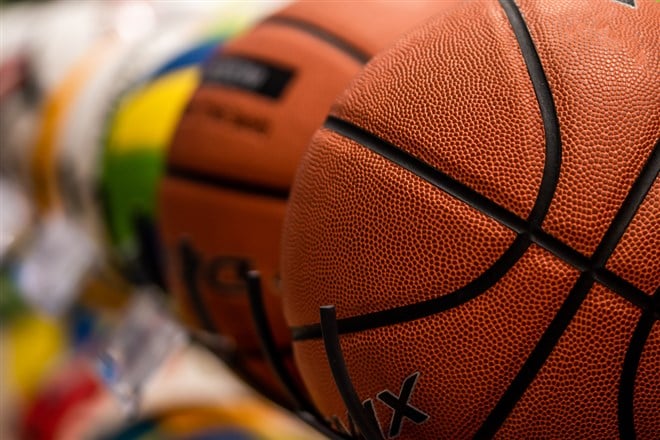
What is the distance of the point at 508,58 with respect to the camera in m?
0.54

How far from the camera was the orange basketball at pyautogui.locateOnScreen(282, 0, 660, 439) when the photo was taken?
487 millimetres

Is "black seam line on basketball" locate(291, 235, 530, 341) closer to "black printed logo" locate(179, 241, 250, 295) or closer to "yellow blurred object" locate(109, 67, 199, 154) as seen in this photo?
"black printed logo" locate(179, 241, 250, 295)

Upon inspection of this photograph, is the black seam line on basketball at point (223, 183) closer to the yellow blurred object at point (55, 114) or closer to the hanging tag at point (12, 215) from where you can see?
the yellow blurred object at point (55, 114)

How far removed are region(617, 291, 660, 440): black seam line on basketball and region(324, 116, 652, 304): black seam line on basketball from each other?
11 millimetres

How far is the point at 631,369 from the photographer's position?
489 mm

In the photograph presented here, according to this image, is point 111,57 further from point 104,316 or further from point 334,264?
point 334,264

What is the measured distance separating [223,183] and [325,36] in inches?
6.8

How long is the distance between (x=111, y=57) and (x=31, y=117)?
0.19 m

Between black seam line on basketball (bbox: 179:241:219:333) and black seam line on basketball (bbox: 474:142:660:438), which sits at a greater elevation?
black seam line on basketball (bbox: 474:142:660:438)

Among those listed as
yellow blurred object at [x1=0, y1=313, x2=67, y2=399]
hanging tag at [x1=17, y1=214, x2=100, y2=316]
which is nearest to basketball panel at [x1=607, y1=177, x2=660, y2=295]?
hanging tag at [x1=17, y1=214, x2=100, y2=316]

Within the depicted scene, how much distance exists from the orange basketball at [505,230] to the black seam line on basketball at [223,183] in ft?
0.63

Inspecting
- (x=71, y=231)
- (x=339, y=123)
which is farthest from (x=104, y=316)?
(x=339, y=123)

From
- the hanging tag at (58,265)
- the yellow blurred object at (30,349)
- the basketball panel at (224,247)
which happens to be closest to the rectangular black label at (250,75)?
the basketball panel at (224,247)

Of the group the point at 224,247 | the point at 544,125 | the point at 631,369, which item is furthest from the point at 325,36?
the point at 631,369
